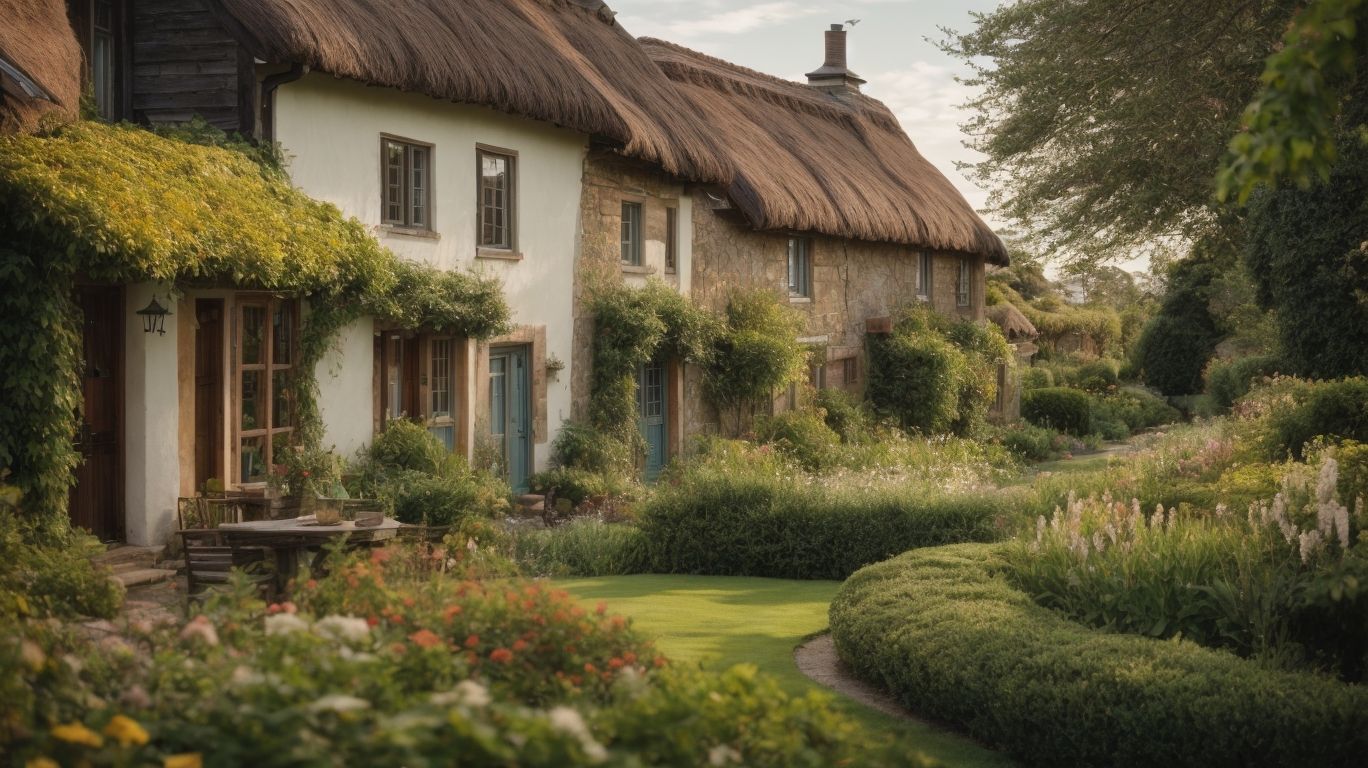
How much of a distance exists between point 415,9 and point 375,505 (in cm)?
592

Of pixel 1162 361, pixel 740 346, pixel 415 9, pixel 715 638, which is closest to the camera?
pixel 715 638

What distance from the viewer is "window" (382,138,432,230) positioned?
552 inches

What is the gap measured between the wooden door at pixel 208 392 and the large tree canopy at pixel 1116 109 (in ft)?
36.7

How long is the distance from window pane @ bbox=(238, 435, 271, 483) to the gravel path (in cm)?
543

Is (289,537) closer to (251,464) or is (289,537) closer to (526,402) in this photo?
(251,464)

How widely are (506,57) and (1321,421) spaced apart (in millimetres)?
9046

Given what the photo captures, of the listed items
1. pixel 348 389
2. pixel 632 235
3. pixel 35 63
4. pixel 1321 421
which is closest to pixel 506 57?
pixel 632 235

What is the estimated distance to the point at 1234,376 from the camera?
26.4 meters

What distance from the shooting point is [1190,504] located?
36.3 feet

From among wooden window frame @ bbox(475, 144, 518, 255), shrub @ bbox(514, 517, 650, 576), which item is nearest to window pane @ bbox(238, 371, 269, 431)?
shrub @ bbox(514, 517, 650, 576)

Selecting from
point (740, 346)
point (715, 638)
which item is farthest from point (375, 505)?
point (740, 346)

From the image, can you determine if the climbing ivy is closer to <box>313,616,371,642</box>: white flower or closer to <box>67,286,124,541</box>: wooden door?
<box>67,286,124,541</box>: wooden door

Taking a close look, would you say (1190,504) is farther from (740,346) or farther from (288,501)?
(740,346)

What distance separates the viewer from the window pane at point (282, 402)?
12.6 m
